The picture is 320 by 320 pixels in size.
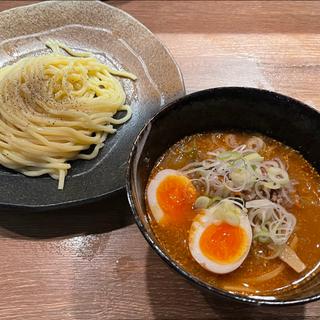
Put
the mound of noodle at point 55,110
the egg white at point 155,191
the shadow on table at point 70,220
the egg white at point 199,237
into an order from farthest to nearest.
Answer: the mound of noodle at point 55,110 < the shadow on table at point 70,220 < the egg white at point 155,191 < the egg white at point 199,237

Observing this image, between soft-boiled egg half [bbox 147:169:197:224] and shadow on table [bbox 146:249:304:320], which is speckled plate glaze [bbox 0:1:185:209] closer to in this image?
soft-boiled egg half [bbox 147:169:197:224]

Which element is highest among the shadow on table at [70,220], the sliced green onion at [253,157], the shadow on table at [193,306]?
the sliced green onion at [253,157]

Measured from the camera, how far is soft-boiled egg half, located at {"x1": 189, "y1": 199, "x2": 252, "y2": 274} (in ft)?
4.48

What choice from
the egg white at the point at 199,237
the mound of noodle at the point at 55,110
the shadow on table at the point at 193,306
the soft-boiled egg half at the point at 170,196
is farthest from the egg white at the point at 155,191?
the mound of noodle at the point at 55,110

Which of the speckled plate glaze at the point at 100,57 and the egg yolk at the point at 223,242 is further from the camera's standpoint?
the speckled plate glaze at the point at 100,57

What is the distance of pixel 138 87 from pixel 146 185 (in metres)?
0.69

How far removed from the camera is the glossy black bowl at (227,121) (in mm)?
1499

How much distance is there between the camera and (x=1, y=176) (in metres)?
1.75

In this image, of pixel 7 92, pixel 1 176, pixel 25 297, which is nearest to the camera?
pixel 25 297

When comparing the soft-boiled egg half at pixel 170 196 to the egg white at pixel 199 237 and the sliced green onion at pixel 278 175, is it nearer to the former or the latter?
the egg white at pixel 199 237

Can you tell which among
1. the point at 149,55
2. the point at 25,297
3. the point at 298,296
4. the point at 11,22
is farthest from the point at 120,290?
the point at 11,22

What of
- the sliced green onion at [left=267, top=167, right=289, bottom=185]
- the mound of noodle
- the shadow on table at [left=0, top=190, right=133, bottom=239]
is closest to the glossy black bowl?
the sliced green onion at [left=267, top=167, right=289, bottom=185]

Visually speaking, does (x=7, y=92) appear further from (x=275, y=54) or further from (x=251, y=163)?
(x=275, y=54)

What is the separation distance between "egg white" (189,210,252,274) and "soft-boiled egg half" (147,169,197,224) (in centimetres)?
6
